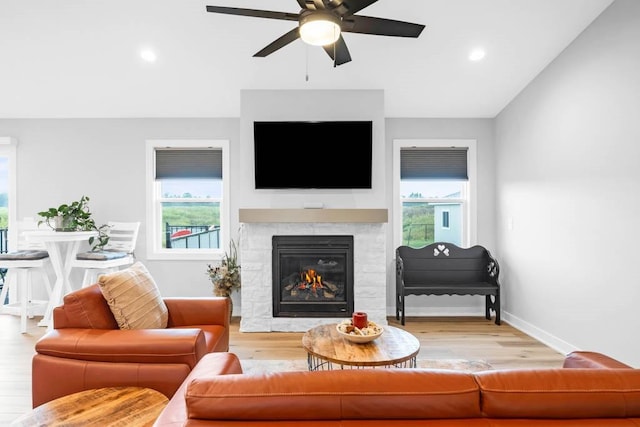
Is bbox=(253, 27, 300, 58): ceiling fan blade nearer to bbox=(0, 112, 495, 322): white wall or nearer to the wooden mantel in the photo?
the wooden mantel

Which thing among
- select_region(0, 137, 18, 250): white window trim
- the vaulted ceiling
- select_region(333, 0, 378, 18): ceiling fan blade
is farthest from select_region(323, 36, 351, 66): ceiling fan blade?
select_region(0, 137, 18, 250): white window trim

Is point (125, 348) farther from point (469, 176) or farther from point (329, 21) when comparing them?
point (469, 176)

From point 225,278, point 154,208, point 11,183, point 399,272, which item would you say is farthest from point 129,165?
point 399,272

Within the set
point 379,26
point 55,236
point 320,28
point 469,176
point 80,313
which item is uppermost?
point 379,26

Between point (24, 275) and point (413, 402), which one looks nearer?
point (413, 402)

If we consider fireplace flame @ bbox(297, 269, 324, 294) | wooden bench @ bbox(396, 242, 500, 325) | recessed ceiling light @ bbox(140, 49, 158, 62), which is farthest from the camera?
wooden bench @ bbox(396, 242, 500, 325)

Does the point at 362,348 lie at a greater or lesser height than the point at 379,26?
lesser

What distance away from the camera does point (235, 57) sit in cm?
367

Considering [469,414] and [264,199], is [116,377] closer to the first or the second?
[469,414]

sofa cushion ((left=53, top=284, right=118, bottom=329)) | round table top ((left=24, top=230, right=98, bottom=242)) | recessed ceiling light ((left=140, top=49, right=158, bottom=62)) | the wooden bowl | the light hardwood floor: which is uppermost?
recessed ceiling light ((left=140, top=49, right=158, bottom=62))

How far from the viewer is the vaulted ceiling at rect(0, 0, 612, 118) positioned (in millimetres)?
3113

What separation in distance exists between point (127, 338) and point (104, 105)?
342cm

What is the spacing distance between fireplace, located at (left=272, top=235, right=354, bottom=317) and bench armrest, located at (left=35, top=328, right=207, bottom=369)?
207cm

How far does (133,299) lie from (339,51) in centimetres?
204
